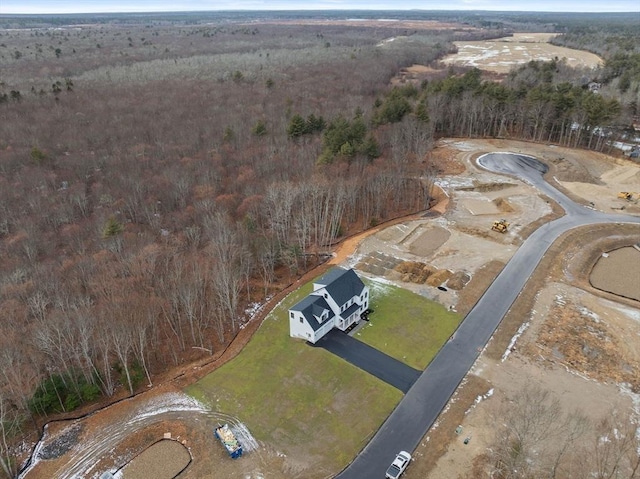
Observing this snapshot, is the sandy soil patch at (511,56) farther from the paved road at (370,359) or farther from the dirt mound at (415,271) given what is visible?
the paved road at (370,359)

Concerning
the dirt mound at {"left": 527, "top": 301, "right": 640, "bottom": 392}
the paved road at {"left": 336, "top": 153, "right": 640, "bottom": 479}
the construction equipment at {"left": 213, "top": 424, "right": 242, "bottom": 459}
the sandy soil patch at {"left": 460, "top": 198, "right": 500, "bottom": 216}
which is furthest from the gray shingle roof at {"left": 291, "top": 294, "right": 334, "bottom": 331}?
the sandy soil patch at {"left": 460, "top": 198, "right": 500, "bottom": 216}

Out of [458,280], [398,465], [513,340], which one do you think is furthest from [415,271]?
[398,465]

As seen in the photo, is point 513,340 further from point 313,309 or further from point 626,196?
point 626,196

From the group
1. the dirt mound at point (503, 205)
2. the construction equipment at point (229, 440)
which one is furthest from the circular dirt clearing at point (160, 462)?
the dirt mound at point (503, 205)

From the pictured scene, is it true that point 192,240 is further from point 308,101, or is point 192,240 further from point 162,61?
point 162,61

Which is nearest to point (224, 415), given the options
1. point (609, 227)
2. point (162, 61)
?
point (609, 227)
